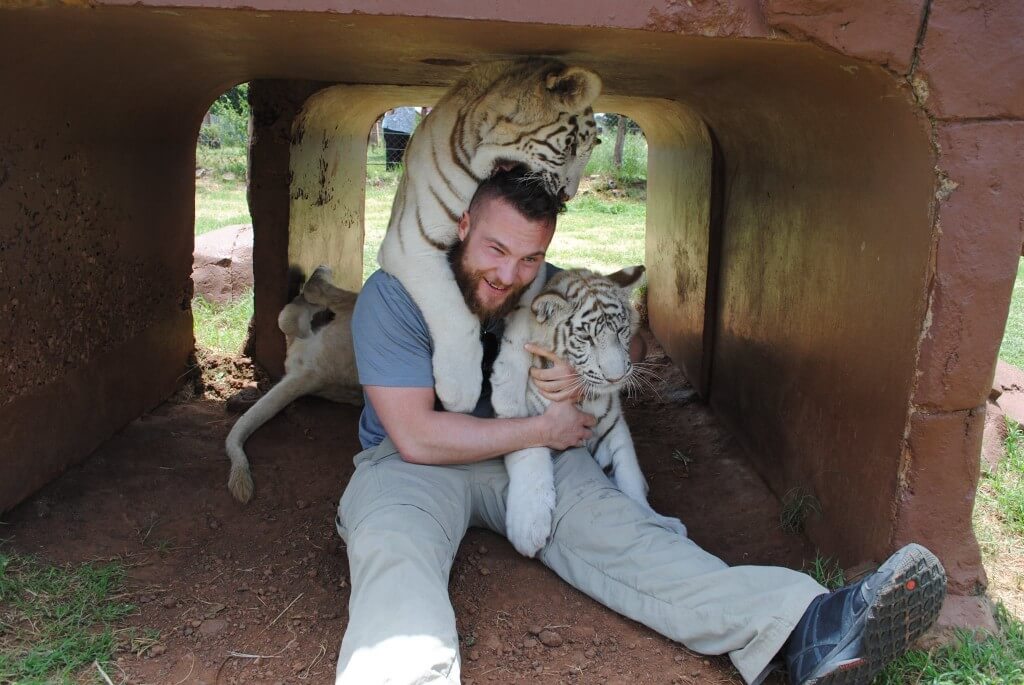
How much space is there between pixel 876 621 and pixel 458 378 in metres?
1.41

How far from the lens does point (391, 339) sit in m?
2.79

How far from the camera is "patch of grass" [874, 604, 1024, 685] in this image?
2.30 m

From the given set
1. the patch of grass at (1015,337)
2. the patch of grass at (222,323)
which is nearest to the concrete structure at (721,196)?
the patch of grass at (222,323)

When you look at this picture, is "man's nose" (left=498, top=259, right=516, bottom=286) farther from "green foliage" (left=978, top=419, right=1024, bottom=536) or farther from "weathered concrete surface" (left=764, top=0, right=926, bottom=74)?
"green foliage" (left=978, top=419, right=1024, bottom=536)

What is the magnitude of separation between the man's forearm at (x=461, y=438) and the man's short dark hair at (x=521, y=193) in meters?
0.67

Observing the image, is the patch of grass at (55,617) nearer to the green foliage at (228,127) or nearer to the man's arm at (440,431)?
the man's arm at (440,431)

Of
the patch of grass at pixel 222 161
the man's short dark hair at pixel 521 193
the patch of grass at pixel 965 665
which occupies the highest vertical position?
the man's short dark hair at pixel 521 193

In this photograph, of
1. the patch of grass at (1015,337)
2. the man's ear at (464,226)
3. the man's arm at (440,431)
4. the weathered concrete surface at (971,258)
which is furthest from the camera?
the patch of grass at (1015,337)

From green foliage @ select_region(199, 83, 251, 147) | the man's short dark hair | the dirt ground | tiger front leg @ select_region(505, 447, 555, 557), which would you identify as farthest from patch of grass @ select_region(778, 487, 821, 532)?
green foliage @ select_region(199, 83, 251, 147)

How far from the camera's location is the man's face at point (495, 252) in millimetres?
2809

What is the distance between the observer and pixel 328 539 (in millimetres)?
3201

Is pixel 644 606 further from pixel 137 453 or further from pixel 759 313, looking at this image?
pixel 137 453

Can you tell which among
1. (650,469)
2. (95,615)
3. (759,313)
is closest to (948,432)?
(759,313)

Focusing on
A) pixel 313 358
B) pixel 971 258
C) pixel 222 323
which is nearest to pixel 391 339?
pixel 313 358
